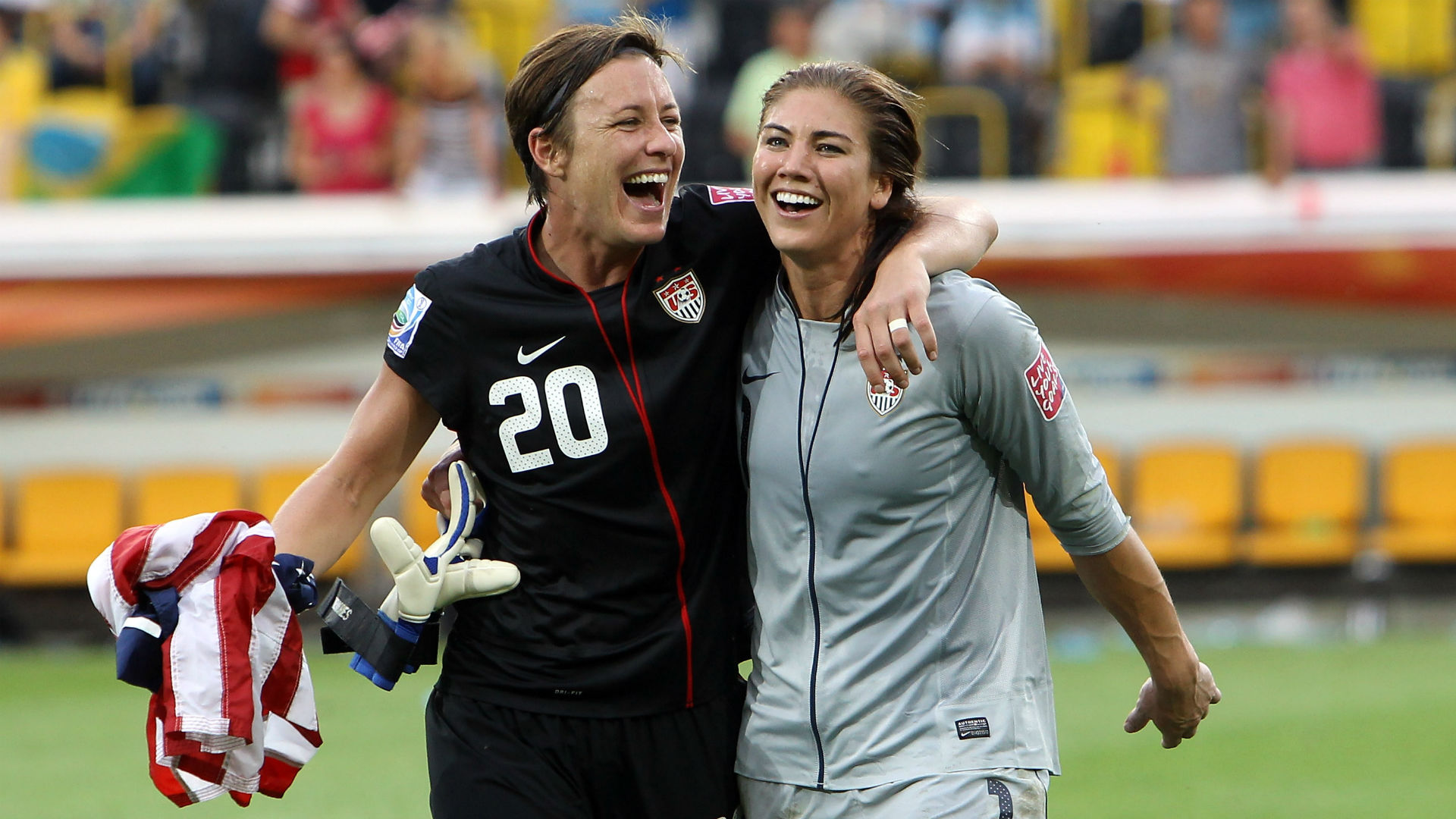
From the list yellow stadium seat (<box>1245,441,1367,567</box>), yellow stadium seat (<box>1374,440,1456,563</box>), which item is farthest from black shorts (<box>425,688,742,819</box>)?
yellow stadium seat (<box>1374,440,1456,563</box>)

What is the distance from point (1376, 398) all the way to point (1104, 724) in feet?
13.1

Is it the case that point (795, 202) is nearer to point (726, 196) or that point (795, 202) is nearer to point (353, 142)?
point (726, 196)

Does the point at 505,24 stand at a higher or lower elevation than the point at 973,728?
higher

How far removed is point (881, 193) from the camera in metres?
3.11

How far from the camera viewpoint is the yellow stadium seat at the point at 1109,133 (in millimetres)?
11094

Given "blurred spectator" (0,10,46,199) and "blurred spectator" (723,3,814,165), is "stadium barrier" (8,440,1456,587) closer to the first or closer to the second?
"blurred spectator" (0,10,46,199)

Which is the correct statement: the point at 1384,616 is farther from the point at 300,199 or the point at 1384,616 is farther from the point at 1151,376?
the point at 300,199

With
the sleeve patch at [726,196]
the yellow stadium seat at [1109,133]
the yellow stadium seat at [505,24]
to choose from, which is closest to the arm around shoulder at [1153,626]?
the sleeve patch at [726,196]

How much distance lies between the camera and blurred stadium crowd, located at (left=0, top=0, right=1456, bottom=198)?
34.2 ft

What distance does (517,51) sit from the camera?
1176 cm

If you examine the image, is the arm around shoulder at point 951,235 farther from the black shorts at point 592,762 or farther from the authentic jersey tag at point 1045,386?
the black shorts at point 592,762

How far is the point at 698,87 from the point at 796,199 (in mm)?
8430

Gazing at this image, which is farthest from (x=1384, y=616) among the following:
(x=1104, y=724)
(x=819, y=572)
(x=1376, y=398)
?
(x=819, y=572)

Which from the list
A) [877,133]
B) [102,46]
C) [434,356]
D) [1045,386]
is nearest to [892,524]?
[1045,386]
